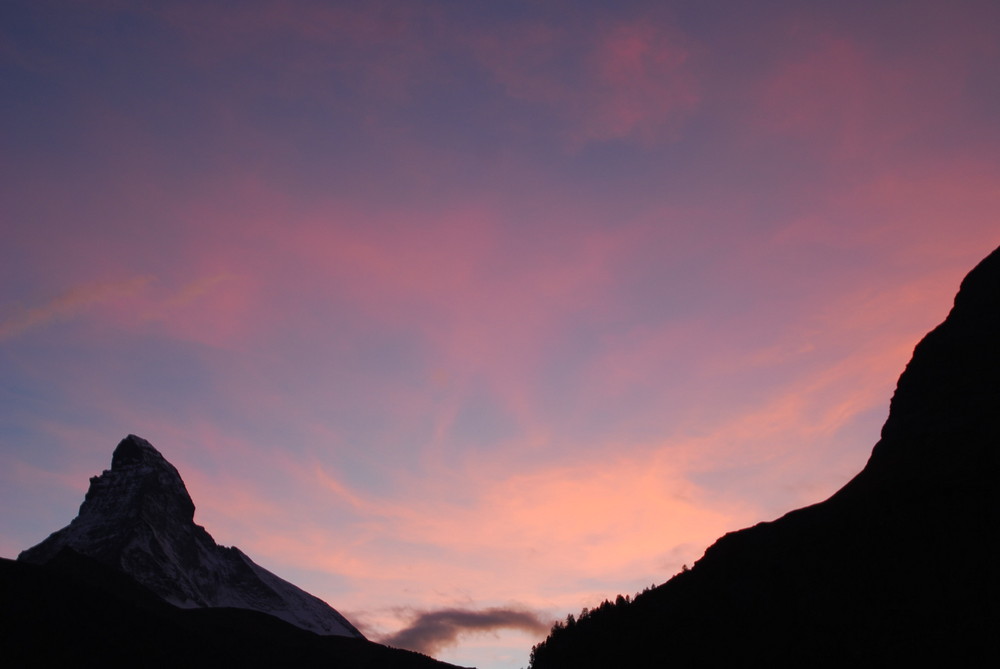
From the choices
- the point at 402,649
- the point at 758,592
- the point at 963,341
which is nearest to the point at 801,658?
the point at 758,592

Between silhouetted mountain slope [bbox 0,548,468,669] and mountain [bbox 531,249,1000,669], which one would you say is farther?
silhouetted mountain slope [bbox 0,548,468,669]

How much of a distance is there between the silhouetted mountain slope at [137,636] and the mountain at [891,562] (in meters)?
94.0

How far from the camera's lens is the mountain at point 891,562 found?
1543 inches

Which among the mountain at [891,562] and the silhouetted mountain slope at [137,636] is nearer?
the mountain at [891,562]

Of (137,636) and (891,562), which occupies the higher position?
(137,636)

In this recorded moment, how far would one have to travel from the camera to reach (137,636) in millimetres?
135625

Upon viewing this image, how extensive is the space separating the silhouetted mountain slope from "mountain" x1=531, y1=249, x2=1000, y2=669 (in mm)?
94029

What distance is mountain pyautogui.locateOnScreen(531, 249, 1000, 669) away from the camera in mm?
39188

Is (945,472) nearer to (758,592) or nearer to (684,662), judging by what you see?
(758,592)

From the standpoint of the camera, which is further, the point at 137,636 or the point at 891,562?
the point at 137,636

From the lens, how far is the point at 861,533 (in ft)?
155

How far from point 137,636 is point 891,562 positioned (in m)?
135

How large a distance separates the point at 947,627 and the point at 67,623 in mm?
132261

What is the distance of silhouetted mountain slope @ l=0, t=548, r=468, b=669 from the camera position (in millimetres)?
114125
